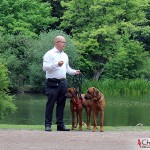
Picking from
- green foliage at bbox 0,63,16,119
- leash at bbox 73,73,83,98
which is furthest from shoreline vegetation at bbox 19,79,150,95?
leash at bbox 73,73,83,98

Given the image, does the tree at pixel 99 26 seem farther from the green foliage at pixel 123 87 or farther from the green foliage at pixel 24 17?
the green foliage at pixel 123 87

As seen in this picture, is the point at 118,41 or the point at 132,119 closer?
the point at 132,119

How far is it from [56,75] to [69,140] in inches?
84.1

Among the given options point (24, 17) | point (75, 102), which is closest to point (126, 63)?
point (24, 17)

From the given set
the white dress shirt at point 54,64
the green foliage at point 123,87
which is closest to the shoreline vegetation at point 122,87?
the green foliage at point 123,87

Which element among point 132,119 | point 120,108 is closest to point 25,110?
point 120,108

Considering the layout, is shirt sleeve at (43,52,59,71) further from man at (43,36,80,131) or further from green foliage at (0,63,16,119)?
green foliage at (0,63,16,119)

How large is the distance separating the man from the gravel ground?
0.77 meters

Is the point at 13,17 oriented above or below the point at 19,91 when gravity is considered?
above

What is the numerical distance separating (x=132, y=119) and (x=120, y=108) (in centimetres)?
594

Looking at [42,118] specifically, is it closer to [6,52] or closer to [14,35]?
[6,52]

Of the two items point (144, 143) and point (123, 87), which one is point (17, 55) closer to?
point (123, 87)

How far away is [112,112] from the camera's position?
2681 cm

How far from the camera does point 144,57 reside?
45469mm
